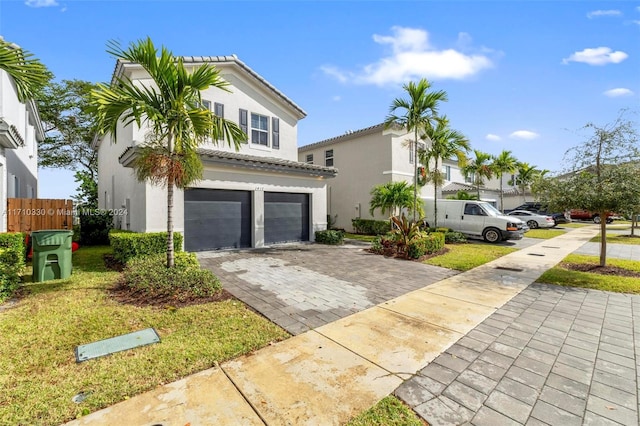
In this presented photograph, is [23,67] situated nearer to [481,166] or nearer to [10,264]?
[10,264]

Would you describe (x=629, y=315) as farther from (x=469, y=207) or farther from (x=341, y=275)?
(x=469, y=207)

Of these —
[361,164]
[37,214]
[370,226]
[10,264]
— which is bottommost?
[10,264]

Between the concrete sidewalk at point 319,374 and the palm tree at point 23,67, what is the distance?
611 cm

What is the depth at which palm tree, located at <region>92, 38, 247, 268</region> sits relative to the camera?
5762 millimetres

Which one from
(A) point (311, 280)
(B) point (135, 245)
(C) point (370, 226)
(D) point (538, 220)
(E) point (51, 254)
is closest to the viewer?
(E) point (51, 254)

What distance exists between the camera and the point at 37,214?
1019cm

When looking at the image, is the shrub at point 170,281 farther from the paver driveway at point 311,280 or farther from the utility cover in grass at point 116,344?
the utility cover in grass at point 116,344

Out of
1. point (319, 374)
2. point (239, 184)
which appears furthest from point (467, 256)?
point (239, 184)

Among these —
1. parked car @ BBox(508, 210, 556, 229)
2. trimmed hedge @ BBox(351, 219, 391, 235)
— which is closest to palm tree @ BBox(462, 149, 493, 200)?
parked car @ BBox(508, 210, 556, 229)

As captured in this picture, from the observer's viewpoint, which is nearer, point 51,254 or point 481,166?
point 51,254

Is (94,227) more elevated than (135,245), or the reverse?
(94,227)

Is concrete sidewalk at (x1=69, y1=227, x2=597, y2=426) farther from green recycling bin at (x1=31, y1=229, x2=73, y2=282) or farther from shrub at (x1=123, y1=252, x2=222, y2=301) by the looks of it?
green recycling bin at (x1=31, y1=229, x2=73, y2=282)

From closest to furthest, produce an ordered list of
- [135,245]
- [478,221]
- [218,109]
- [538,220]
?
[135,245], [218,109], [478,221], [538,220]

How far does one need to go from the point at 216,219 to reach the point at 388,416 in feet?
32.8
